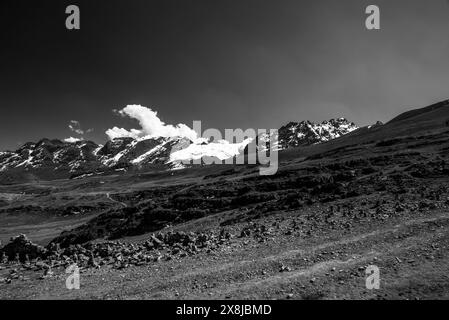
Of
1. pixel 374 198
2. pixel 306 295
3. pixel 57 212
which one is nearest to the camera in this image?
pixel 306 295

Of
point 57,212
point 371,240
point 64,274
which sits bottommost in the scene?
point 57,212

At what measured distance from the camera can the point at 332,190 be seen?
3728 cm

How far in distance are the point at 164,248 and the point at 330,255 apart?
432 inches

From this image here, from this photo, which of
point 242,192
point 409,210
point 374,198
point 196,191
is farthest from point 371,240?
point 196,191

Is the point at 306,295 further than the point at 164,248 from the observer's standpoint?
No

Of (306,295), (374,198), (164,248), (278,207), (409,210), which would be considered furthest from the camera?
(278,207)

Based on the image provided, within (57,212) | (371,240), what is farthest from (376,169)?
(57,212)

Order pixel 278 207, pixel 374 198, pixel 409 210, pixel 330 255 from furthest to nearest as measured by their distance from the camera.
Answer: pixel 278 207 → pixel 374 198 → pixel 409 210 → pixel 330 255

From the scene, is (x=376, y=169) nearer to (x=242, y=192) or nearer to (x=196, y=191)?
(x=242, y=192)

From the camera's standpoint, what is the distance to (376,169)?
51.7 meters

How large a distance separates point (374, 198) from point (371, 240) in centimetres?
1272
